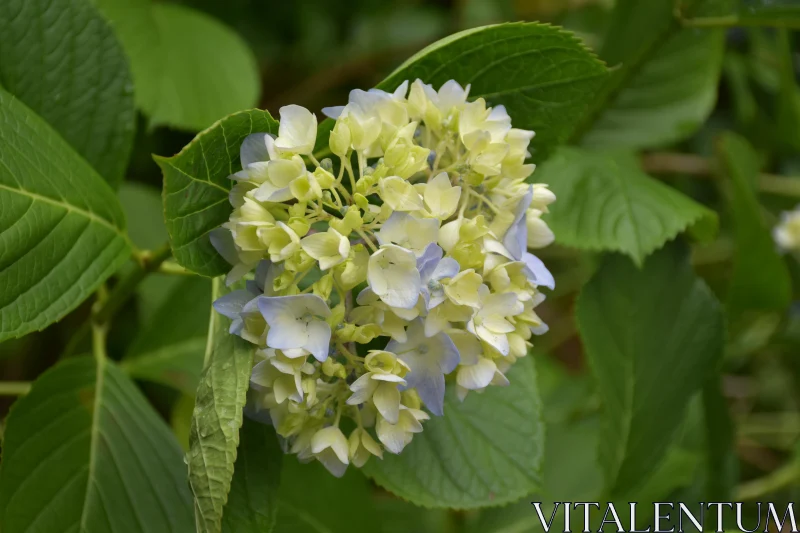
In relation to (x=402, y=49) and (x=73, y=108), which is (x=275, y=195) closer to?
(x=73, y=108)

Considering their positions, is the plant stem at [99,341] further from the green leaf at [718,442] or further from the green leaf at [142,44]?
the green leaf at [718,442]

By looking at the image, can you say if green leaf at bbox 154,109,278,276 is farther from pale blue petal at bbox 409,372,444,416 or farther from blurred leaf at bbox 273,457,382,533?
blurred leaf at bbox 273,457,382,533

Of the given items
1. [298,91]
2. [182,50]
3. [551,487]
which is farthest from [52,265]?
[298,91]

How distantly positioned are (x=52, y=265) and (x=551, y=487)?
773mm

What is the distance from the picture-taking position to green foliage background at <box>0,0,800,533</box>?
0.56 metres

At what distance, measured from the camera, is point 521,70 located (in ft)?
1.96

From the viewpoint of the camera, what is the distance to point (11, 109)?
58 cm

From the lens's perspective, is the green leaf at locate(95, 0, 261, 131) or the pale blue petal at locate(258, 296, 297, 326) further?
the green leaf at locate(95, 0, 261, 131)

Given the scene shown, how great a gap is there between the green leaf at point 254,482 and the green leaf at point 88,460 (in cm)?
14

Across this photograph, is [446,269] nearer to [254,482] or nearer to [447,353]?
[447,353]

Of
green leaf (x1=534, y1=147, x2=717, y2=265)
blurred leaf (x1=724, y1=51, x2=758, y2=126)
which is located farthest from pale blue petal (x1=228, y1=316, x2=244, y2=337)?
blurred leaf (x1=724, y1=51, x2=758, y2=126)

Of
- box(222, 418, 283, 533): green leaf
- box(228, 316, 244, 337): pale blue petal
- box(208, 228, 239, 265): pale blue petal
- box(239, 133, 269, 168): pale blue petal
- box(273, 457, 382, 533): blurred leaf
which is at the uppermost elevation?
box(239, 133, 269, 168): pale blue petal

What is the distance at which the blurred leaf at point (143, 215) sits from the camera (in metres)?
1.09

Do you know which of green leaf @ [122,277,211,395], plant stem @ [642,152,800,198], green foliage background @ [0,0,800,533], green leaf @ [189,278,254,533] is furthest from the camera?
plant stem @ [642,152,800,198]
